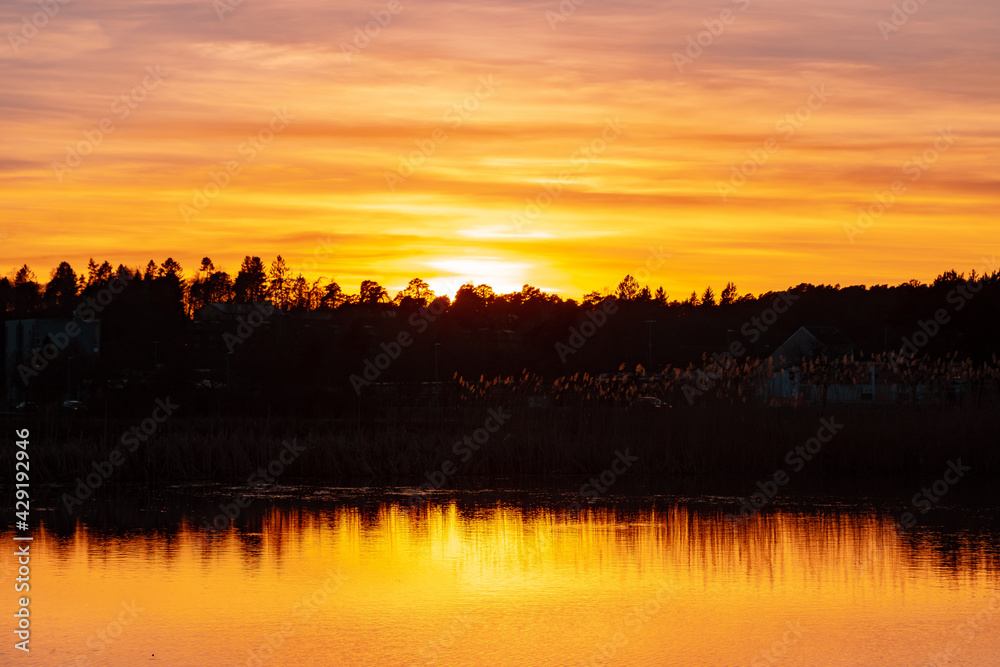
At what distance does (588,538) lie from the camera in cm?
1314

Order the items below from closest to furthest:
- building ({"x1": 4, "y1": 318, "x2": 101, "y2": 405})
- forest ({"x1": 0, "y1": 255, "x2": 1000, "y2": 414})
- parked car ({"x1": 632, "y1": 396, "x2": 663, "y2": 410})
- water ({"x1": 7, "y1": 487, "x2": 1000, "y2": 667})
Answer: water ({"x1": 7, "y1": 487, "x2": 1000, "y2": 667}) → parked car ({"x1": 632, "y1": 396, "x2": 663, "y2": 410}) → forest ({"x1": 0, "y1": 255, "x2": 1000, "y2": 414}) → building ({"x1": 4, "y1": 318, "x2": 101, "y2": 405})

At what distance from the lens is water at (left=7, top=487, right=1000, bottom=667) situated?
8078 mm

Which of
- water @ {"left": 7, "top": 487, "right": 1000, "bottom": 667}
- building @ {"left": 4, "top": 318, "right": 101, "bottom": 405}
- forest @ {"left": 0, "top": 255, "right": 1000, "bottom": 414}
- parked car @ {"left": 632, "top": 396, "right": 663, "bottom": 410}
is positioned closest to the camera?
water @ {"left": 7, "top": 487, "right": 1000, "bottom": 667}

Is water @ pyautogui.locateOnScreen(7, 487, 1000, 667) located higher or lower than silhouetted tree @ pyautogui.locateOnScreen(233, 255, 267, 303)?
lower

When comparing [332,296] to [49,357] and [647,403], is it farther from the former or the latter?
[647,403]

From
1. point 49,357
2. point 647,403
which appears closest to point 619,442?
point 647,403

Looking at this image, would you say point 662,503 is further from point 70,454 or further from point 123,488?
point 70,454

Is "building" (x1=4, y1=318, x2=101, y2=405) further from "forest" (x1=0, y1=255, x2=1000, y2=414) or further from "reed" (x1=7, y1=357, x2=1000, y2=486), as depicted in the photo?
"reed" (x1=7, y1=357, x2=1000, y2=486)

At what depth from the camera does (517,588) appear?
1030 centimetres

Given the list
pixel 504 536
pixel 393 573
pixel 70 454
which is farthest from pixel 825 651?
pixel 70 454

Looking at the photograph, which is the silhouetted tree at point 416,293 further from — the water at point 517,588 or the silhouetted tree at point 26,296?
the water at point 517,588

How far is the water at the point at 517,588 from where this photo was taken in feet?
26.5

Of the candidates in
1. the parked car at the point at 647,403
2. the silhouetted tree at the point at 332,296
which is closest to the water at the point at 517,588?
the parked car at the point at 647,403

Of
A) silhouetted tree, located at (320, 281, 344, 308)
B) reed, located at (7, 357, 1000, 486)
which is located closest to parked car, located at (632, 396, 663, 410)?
reed, located at (7, 357, 1000, 486)
